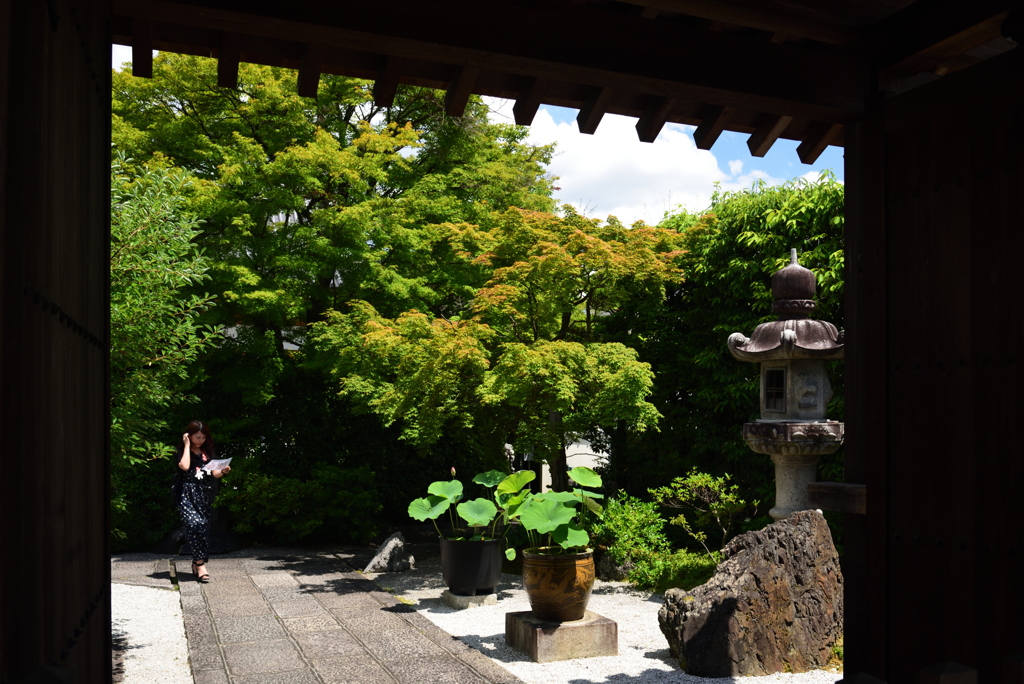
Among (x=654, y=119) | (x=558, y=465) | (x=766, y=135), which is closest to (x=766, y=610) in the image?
(x=766, y=135)

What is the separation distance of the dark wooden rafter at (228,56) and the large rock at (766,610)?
432 cm

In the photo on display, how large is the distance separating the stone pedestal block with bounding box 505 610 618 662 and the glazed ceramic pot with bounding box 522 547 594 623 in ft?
0.26

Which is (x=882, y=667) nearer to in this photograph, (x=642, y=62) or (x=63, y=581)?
(x=642, y=62)

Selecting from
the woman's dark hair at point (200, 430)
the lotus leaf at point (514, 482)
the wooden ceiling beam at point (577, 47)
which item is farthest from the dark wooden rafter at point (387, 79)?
the woman's dark hair at point (200, 430)

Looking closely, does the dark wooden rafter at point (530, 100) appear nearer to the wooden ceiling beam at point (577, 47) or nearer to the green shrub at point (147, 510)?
the wooden ceiling beam at point (577, 47)

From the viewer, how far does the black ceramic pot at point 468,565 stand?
7398 millimetres

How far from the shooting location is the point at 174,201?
570 cm

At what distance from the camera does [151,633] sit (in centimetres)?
629

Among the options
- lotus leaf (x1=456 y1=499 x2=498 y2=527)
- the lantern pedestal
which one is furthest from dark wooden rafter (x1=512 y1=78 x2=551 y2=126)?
lotus leaf (x1=456 y1=499 x2=498 y2=527)

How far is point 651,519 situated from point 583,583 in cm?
309

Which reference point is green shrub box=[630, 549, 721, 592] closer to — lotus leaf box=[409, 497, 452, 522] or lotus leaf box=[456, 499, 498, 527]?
lotus leaf box=[456, 499, 498, 527]

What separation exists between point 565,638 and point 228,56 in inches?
176

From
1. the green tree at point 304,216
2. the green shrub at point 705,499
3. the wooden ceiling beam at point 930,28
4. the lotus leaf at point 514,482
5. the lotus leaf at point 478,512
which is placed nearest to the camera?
the wooden ceiling beam at point 930,28

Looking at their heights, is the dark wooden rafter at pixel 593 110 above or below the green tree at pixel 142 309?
above
